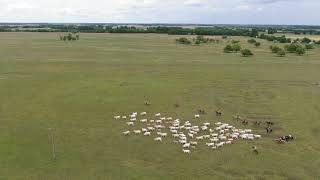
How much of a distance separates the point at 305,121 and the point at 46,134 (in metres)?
16.5

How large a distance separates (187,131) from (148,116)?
16.8 ft

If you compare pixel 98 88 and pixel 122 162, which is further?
pixel 98 88

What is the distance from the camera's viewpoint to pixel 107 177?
22281mm

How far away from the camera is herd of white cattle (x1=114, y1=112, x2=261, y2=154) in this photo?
2734 centimetres

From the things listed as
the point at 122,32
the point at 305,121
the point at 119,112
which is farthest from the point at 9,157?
the point at 122,32

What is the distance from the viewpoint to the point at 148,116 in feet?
112

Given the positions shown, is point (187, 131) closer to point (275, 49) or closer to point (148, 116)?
point (148, 116)

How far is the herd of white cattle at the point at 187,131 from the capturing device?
27.3 metres

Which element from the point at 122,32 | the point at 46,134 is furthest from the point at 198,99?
the point at 122,32

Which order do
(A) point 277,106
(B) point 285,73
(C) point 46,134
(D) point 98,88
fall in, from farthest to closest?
1. (B) point 285,73
2. (D) point 98,88
3. (A) point 277,106
4. (C) point 46,134

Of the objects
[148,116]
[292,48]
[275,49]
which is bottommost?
[148,116]

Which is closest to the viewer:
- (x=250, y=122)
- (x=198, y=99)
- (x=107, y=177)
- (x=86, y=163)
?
(x=107, y=177)

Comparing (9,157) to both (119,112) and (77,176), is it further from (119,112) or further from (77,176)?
(119,112)

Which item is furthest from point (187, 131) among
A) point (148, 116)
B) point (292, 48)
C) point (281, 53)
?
point (292, 48)
